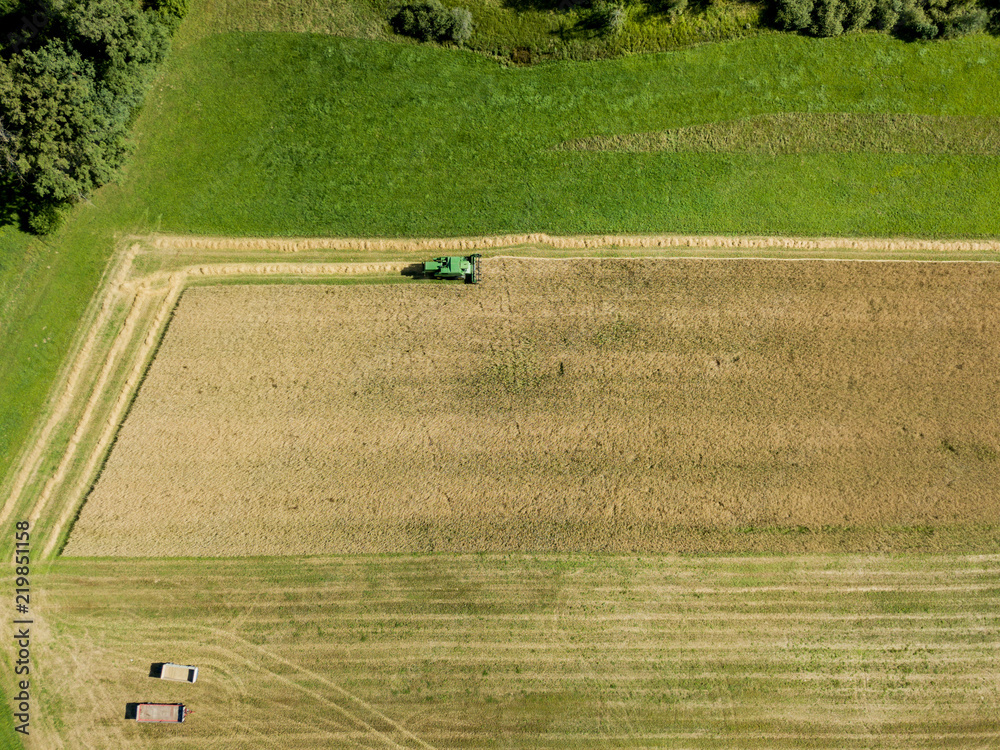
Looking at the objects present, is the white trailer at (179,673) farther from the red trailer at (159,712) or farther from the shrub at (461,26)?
the shrub at (461,26)

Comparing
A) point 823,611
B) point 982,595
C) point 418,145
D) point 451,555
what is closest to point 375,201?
point 418,145

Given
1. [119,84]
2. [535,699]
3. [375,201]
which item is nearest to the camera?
[535,699]

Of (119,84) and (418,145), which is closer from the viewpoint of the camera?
(119,84)

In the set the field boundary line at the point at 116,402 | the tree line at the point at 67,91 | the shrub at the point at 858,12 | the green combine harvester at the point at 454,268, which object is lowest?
the field boundary line at the point at 116,402

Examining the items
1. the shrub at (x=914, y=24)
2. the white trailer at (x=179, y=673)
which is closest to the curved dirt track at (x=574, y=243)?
the shrub at (x=914, y=24)

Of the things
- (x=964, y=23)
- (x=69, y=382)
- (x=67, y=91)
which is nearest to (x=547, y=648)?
(x=69, y=382)

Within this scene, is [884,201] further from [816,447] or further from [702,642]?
[702,642]
